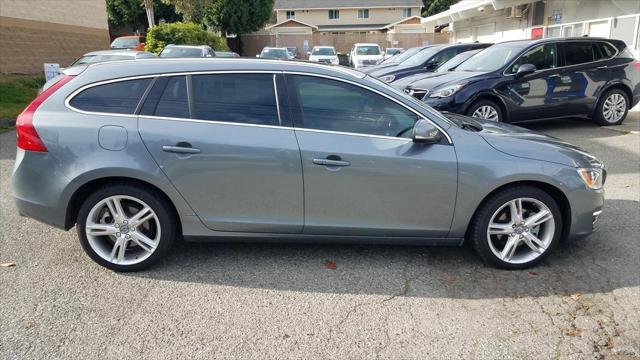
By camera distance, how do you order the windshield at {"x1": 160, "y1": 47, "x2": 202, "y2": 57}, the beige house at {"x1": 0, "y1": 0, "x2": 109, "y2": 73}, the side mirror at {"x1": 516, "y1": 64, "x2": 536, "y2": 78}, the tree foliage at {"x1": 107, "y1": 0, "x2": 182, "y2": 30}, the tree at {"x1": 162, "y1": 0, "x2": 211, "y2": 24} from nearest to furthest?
the side mirror at {"x1": 516, "y1": 64, "x2": 536, "y2": 78}, the beige house at {"x1": 0, "y1": 0, "x2": 109, "y2": 73}, the windshield at {"x1": 160, "y1": 47, "x2": 202, "y2": 57}, the tree at {"x1": 162, "y1": 0, "x2": 211, "y2": 24}, the tree foliage at {"x1": 107, "y1": 0, "x2": 182, "y2": 30}

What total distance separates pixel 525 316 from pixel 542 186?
110 centimetres

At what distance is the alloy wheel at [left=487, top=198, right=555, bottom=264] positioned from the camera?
3758mm

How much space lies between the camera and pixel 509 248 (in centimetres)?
379

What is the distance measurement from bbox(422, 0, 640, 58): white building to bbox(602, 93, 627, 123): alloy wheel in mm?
3445

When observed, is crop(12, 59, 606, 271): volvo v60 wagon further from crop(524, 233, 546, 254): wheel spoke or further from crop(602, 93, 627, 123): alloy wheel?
crop(602, 93, 627, 123): alloy wheel

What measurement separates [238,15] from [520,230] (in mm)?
37305

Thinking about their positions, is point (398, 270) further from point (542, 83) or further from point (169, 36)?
point (169, 36)

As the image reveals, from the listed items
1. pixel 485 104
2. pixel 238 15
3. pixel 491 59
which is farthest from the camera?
pixel 238 15

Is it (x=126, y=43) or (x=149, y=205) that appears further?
(x=126, y=43)

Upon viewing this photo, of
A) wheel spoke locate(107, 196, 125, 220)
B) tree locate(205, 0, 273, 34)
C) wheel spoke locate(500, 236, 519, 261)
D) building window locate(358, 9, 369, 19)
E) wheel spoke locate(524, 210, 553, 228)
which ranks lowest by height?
wheel spoke locate(500, 236, 519, 261)

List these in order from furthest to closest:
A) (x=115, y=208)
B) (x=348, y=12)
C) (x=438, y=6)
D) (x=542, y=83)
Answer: (x=438, y=6)
(x=348, y=12)
(x=542, y=83)
(x=115, y=208)

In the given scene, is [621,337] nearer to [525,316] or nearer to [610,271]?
[525,316]

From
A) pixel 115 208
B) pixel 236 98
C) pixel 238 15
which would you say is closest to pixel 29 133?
pixel 115 208

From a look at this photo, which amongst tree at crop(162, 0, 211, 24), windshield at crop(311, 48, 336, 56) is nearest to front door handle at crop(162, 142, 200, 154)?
windshield at crop(311, 48, 336, 56)
